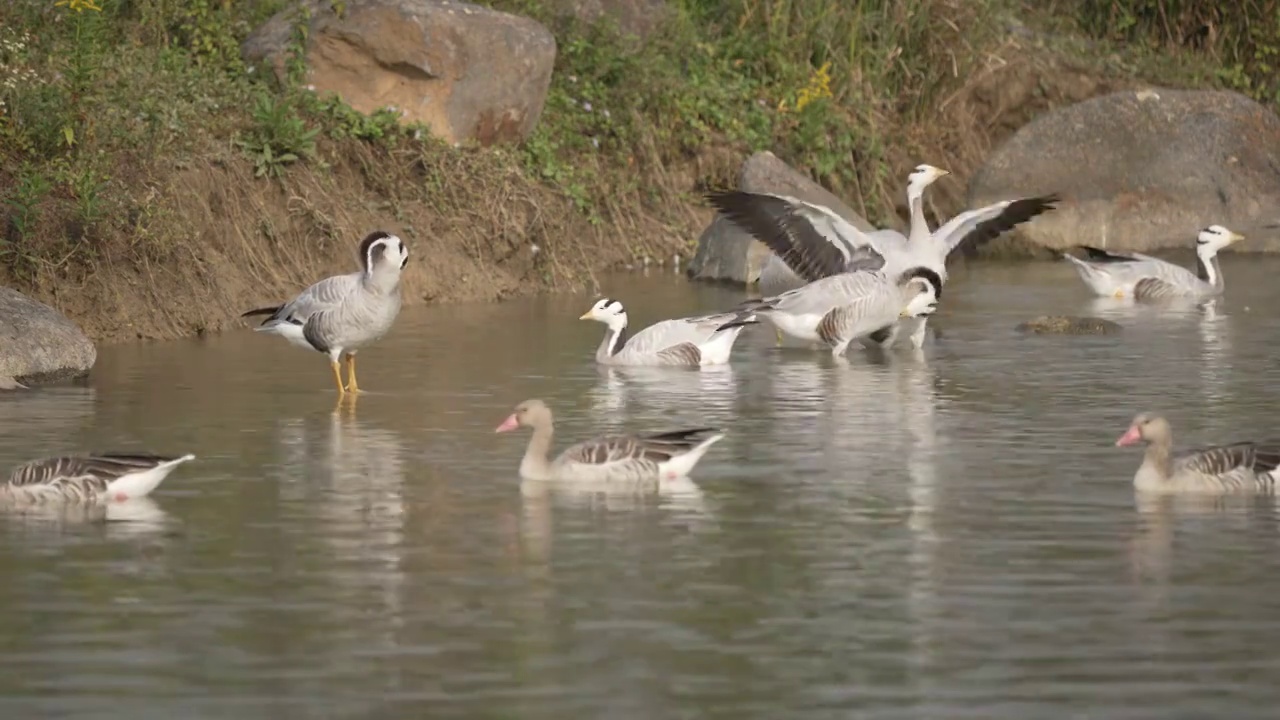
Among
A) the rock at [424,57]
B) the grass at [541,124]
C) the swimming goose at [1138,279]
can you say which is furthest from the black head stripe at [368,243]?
the swimming goose at [1138,279]

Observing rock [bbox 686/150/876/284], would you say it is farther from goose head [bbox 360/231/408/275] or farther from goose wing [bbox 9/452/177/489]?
goose wing [bbox 9/452/177/489]

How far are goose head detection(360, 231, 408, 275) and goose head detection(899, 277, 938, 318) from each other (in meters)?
4.25

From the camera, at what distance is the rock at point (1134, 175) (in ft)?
89.5

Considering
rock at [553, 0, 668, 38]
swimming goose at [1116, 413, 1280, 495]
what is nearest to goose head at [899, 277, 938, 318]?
swimming goose at [1116, 413, 1280, 495]

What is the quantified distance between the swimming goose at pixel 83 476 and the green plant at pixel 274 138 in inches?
376

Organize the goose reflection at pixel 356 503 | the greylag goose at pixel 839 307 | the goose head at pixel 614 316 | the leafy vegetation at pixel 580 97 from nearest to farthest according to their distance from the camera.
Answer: the goose reflection at pixel 356 503, the goose head at pixel 614 316, the greylag goose at pixel 839 307, the leafy vegetation at pixel 580 97

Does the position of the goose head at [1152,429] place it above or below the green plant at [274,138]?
below

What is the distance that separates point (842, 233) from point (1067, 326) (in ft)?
6.48

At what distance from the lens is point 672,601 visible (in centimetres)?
861

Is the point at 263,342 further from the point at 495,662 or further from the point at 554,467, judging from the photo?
the point at 495,662

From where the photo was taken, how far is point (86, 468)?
10352 millimetres

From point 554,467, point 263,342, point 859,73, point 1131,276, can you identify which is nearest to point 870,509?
point 554,467

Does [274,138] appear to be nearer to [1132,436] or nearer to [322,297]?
[322,297]

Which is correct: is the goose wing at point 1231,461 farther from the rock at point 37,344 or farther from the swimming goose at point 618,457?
the rock at point 37,344
